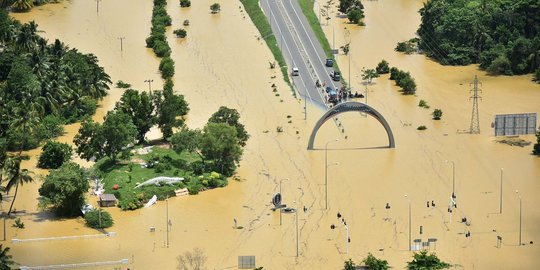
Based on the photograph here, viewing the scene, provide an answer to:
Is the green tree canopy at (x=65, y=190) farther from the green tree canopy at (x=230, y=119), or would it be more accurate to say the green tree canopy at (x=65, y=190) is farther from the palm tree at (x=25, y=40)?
the palm tree at (x=25, y=40)

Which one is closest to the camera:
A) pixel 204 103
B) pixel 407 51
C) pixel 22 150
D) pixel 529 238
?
pixel 529 238

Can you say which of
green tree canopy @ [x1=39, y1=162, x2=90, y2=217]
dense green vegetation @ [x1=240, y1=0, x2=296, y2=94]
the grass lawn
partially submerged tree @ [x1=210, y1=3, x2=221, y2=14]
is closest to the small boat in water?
the grass lawn

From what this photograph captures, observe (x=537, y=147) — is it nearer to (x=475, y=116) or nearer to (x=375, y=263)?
(x=475, y=116)

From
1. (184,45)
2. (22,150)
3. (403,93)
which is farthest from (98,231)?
(184,45)

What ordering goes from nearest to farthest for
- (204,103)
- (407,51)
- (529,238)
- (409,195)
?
(529,238) → (409,195) → (204,103) → (407,51)

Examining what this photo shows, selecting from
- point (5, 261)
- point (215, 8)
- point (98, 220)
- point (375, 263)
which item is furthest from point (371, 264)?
point (215, 8)

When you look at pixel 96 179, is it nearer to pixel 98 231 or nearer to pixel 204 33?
pixel 98 231

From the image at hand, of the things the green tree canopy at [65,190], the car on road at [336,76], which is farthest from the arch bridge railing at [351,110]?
the car on road at [336,76]
